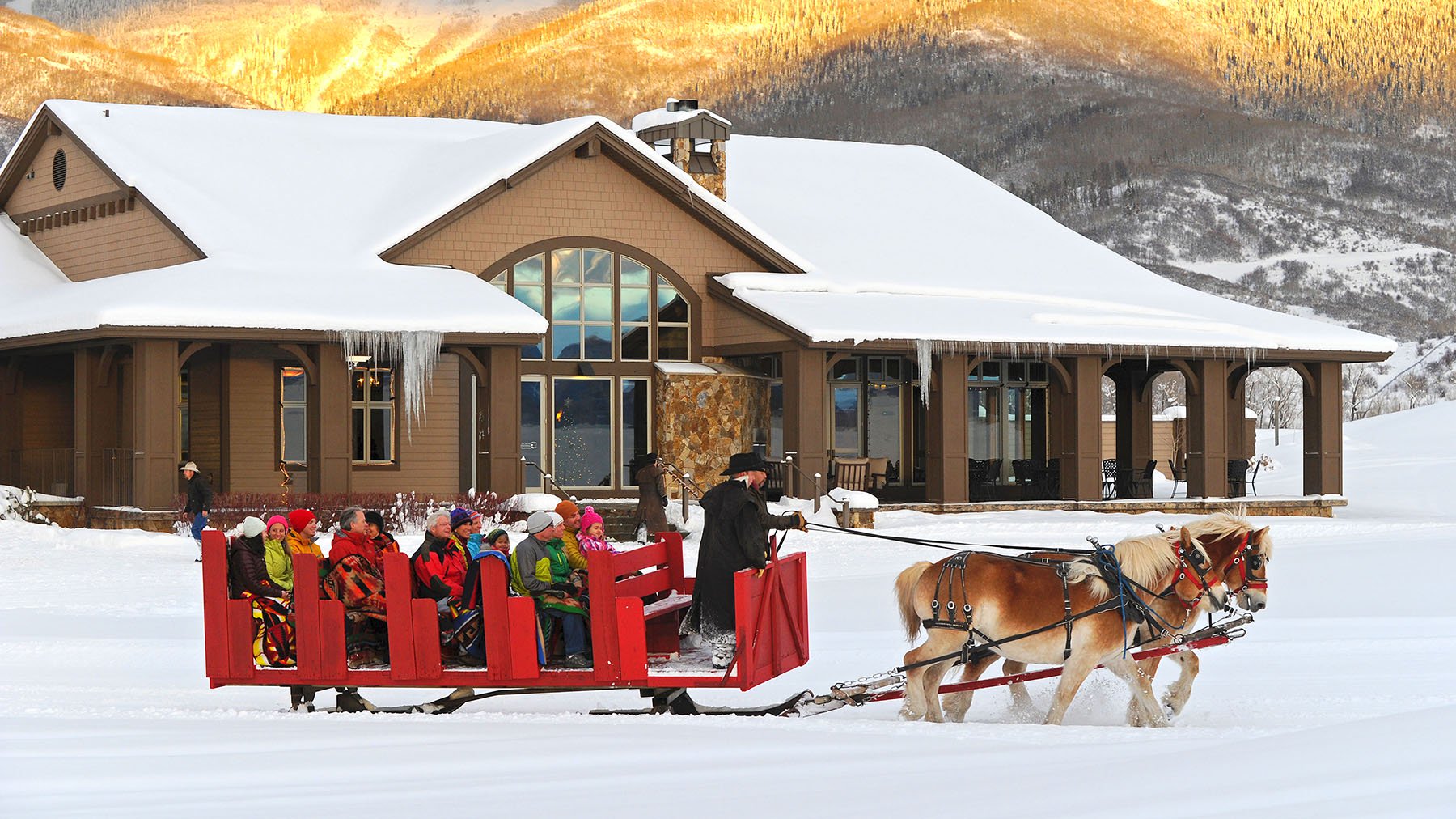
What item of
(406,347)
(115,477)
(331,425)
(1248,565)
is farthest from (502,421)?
(1248,565)

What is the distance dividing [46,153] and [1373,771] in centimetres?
2614

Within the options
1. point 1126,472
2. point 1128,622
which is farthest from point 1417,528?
point 1128,622

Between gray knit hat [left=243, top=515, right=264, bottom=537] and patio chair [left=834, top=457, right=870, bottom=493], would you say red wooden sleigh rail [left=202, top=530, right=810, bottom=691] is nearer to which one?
gray knit hat [left=243, top=515, right=264, bottom=537]

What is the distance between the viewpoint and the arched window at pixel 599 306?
1062 inches

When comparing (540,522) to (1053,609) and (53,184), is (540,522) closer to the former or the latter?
(1053,609)

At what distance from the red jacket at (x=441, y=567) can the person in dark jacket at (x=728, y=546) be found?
1495mm

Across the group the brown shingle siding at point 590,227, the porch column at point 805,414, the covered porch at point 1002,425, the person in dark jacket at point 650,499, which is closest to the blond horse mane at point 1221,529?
the person in dark jacket at point 650,499

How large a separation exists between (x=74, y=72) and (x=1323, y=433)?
14579 centimetres

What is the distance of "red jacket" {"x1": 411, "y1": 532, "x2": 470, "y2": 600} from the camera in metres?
10.8

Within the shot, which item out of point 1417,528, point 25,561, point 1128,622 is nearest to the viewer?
point 1128,622

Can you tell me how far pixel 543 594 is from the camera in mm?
10352

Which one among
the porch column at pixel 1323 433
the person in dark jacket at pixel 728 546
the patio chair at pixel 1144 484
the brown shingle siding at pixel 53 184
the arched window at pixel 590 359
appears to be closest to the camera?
the person in dark jacket at pixel 728 546

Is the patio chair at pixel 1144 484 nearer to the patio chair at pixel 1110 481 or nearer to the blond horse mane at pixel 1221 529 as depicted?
the patio chair at pixel 1110 481

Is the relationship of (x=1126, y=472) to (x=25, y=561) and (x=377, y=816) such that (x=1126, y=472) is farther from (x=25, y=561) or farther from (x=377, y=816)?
(x=377, y=816)
